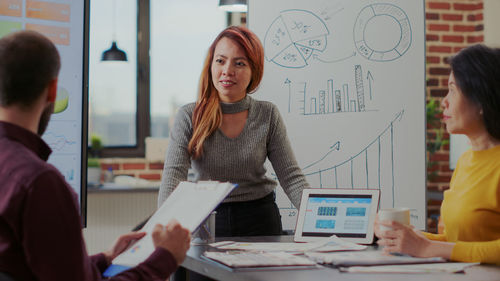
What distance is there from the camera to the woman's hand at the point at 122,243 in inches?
55.3

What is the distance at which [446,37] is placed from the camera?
4664 mm

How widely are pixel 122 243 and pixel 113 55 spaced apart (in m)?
3.57

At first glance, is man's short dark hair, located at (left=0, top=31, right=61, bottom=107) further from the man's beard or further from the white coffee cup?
the white coffee cup

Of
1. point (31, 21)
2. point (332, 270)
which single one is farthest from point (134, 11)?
point (332, 270)

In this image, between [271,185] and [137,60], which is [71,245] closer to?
[271,185]

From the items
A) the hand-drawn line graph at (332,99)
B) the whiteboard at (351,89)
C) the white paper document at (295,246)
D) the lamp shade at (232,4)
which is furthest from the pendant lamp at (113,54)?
the white paper document at (295,246)

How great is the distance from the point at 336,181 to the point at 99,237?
2.46 m

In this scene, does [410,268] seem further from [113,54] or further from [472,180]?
[113,54]

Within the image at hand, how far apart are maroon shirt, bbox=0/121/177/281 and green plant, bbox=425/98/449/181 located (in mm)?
3644

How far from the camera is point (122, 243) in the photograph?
1432 mm

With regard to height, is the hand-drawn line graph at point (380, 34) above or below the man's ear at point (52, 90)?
above

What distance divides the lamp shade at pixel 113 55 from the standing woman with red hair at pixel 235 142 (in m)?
2.74

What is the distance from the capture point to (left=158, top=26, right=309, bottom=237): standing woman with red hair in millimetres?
2062

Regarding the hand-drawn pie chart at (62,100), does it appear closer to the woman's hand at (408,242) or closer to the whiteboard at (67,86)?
the whiteboard at (67,86)
